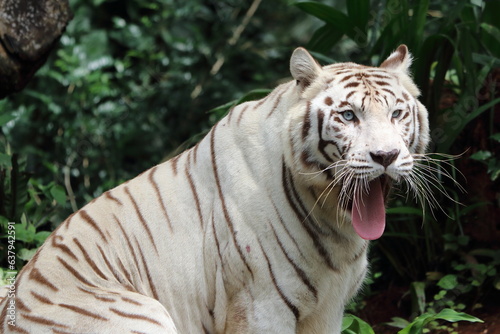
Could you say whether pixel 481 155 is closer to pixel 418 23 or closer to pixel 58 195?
pixel 418 23

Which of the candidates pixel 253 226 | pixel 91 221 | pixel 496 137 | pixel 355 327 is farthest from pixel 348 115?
pixel 496 137

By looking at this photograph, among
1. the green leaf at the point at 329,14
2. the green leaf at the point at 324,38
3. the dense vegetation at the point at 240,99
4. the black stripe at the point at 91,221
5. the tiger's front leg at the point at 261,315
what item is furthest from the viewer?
the green leaf at the point at 324,38

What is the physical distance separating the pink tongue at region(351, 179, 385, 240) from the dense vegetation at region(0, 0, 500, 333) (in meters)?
0.89

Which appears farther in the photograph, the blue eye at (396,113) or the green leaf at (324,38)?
the green leaf at (324,38)

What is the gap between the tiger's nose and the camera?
2559 millimetres

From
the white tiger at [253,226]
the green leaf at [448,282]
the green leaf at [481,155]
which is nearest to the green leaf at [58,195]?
the white tiger at [253,226]

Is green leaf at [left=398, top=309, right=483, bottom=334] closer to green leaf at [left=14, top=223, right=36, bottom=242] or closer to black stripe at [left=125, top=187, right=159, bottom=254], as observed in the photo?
black stripe at [left=125, top=187, right=159, bottom=254]

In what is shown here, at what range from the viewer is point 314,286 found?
2828 mm

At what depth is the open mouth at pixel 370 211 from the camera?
271cm

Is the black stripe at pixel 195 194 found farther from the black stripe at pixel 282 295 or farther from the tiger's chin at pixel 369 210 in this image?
the tiger's chin at pixel 369 210

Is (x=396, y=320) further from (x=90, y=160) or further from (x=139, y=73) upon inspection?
(x=139, y=73)

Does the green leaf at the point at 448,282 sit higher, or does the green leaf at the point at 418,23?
the green leaf at the point at 418,23

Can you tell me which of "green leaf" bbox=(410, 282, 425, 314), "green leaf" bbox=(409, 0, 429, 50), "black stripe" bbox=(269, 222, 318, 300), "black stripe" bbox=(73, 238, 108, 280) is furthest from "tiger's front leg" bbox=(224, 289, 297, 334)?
"green leaf" bbox=(409, 0, 429, 50)

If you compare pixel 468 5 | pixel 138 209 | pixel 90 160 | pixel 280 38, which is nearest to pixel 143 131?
pixel 90 160
